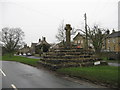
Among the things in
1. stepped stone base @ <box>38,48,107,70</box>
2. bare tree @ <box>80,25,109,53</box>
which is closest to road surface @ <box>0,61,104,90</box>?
stepped stone base @ <box>38,48,107,70</box>

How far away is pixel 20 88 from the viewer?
861 centimetres

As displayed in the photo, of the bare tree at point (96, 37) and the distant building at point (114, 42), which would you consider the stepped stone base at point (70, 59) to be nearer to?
the bare tree at point (96, 37)

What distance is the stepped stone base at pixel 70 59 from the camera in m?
16.7

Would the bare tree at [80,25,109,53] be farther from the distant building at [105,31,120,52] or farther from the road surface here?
the road surface

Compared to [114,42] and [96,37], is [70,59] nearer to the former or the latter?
[96,37]

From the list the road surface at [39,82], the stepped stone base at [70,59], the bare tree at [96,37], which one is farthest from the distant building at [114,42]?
the road surface at [39,82]

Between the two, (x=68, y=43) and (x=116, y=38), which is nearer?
(x=68, y=43)

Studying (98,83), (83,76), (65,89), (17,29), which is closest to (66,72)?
(83,76)

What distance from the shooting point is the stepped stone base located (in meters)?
16.7

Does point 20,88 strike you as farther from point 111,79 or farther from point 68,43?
point 68,43

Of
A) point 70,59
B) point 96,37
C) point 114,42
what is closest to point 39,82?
point 70,59

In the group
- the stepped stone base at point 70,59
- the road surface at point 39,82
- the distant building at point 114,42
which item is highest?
the distant building at point 114,42

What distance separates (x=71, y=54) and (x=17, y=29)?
59067 millimetres

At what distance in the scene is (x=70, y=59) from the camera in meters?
17.2
